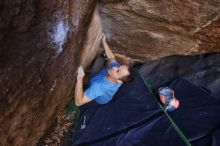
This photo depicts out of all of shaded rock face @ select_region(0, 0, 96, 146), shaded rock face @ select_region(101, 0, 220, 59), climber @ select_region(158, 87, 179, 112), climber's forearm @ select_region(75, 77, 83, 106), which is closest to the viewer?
shaded rock face @ select_region(0, 0, 96, 146)

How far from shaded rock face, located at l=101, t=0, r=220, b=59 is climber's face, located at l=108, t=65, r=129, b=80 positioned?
634 mm

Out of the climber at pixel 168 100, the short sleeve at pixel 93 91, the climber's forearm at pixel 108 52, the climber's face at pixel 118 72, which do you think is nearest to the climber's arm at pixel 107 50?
the climber's forearm at pixel 108 52

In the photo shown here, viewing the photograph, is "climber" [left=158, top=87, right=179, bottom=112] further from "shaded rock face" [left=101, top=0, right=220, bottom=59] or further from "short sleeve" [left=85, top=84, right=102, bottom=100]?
"short sleeve" [left=85, top=84, right=102, bottom=100]

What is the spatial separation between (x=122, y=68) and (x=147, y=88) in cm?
81

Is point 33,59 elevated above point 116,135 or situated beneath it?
elevated above

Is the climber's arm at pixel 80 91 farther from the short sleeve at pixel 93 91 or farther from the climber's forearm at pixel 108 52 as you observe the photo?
the climber's forearm at pixel 108 52

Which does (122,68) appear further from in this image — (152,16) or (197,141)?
(197,141)

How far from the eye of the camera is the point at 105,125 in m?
4.12

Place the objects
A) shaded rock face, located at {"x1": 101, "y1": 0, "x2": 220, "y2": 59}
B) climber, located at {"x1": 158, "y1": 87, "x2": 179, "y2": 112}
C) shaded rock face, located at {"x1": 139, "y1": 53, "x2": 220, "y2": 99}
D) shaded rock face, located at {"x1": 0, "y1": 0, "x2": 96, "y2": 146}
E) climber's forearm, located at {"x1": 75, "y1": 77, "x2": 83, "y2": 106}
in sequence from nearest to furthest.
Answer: shaded rock face, located at {"x1": 0, "y1": 0, "x2": 96, "y2": 146} < shaded rock face, located at {"x1": 101, "y1": 0, "x2": 220, "y2": 59} < climber's forearm, located at {"x1": 75, "y1": 77, "x2": 83, "y2": 106} < climber, located at {"x1": 158, "y1": 87, "x2": 179, "y2": 112} < shaded rock face, located at {"x1": 139, "y1": 53, "x2": 220, "y2": 99}

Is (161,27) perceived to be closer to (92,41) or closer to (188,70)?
(92,41)

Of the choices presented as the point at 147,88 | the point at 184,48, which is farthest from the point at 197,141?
the point at 184,48

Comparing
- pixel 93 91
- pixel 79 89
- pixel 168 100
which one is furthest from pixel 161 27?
pixel 79 89

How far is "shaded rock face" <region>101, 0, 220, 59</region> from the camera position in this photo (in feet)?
12.1

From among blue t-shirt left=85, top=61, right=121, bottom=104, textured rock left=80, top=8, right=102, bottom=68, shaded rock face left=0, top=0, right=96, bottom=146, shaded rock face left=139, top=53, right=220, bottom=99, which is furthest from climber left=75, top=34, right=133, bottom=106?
shaded rock face left=139, top=53, right=220, bottom=99
